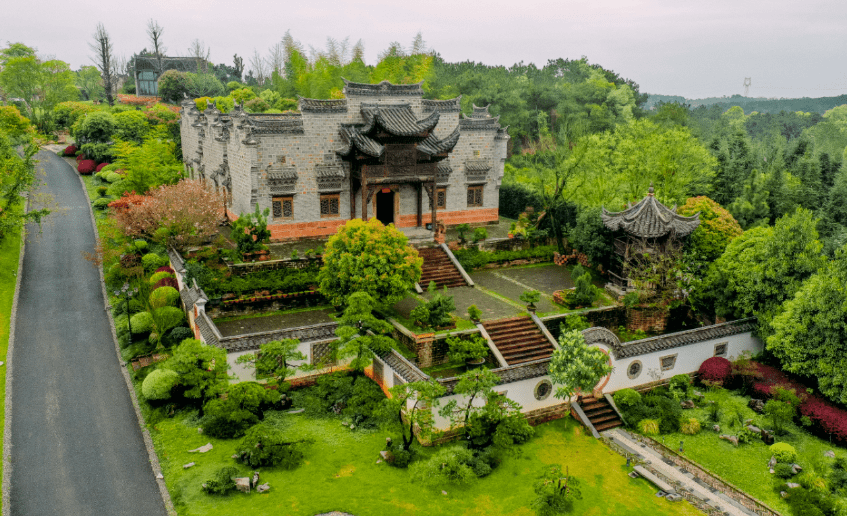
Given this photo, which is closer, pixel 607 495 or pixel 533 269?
pixel 607 495

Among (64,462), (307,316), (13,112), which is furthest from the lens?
(13,112)

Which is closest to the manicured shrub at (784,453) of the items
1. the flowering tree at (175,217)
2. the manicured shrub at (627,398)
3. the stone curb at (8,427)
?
the manicured shrub at (627,398)

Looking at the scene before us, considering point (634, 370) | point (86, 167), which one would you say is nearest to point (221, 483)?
point (634, 370)

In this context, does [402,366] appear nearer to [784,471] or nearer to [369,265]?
[369,265]

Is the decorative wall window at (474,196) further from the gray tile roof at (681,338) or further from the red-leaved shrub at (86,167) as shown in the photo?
the red-leaved shrub at (86,167)

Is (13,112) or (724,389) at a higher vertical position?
(13,112)

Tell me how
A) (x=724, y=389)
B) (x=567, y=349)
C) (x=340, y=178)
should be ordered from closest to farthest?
1. (x=567, y=349)
2. (x=724, y=389)
3. (x=340, y=178)

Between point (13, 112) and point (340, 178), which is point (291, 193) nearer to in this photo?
point (340, 178)

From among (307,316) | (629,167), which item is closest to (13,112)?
(307,316)
